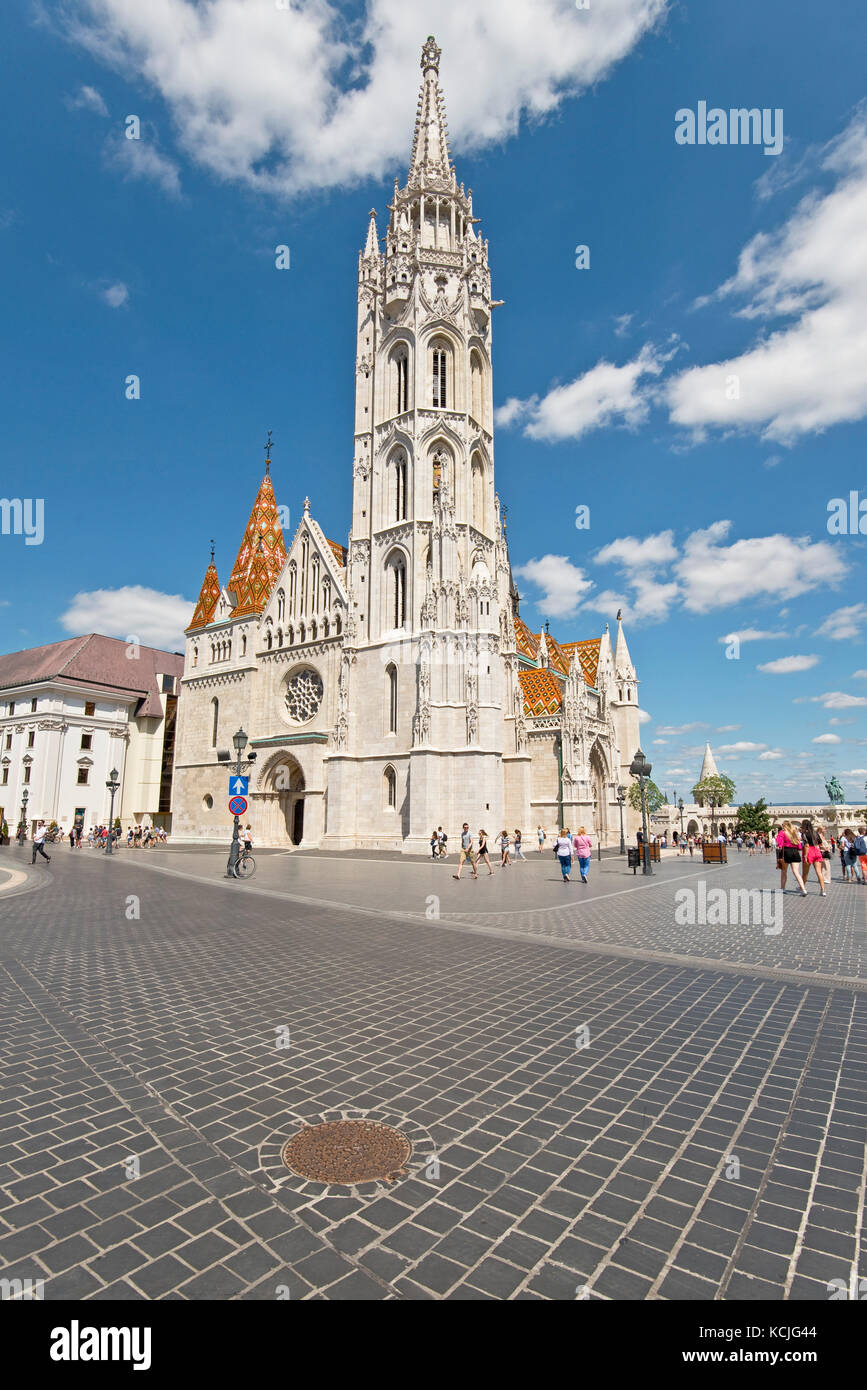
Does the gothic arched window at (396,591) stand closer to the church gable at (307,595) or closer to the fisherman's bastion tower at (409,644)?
the fisherman's bastion tower at (409,644)

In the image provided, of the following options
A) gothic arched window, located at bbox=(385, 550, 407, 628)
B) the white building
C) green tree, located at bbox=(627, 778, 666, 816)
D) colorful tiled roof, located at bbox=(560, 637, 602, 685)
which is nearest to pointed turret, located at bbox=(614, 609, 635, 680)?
colorful tiled roof, located at bbox=(560, 637, 602, 685)

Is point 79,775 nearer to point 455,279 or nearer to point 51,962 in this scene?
point 455,279

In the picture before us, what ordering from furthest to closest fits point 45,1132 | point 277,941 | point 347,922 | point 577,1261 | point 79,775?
1. point 79,775
2. point 347,922
3. point 277,941
4. point 45,1132
5. point 577,1261

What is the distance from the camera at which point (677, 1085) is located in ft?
13.3

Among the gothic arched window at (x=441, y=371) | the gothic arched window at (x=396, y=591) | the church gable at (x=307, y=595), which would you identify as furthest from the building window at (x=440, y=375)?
the church gable at (x=307, y=595)

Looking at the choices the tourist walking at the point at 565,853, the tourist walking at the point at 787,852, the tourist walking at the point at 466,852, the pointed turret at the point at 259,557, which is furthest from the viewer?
the pointed turret at the point at 259,557

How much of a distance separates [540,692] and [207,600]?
24.0 metres

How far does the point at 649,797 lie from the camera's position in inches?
2170

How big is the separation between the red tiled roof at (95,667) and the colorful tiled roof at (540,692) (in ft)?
103

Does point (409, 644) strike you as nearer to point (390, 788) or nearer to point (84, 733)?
point (390, 788)

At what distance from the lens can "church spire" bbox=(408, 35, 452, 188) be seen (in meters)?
38.5

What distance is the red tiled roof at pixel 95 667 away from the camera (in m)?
49.7
